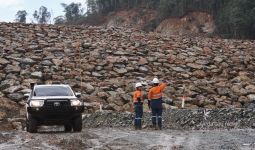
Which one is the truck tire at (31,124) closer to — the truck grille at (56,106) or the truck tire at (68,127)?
the truck grille at (56,106)

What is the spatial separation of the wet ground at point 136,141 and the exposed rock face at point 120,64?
918 centimetres

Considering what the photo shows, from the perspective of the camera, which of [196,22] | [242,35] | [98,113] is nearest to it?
[98,113]

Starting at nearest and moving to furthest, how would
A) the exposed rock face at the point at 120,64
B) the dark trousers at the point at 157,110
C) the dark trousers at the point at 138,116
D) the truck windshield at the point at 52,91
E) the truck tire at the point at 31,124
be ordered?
1. the truck tire at the point at 31,124
2. the truck windshield at the point at 52,91
3. the dark trousers at the point at 157,110
4. the dark trousers at the point at 138,116
5. the exposed rock face at the point at 120,64

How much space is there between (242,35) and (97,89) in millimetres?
32893

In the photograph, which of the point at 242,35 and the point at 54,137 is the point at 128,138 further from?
the point at 242,35

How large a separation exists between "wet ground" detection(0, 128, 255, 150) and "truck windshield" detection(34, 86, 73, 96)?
76.2 inches

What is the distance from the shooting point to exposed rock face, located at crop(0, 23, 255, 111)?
88.5 feet

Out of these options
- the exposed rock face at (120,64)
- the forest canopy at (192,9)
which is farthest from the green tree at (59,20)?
the exposed rock face at (120,64)

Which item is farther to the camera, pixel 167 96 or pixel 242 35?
pixel 242 35

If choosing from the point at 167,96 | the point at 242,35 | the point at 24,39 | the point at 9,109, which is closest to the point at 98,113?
the point at 9,109

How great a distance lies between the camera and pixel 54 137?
48.7 feet

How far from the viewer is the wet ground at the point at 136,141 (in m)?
12.6

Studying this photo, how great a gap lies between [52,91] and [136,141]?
14.9ft

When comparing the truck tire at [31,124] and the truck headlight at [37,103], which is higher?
the truck headlight at [37,103]
